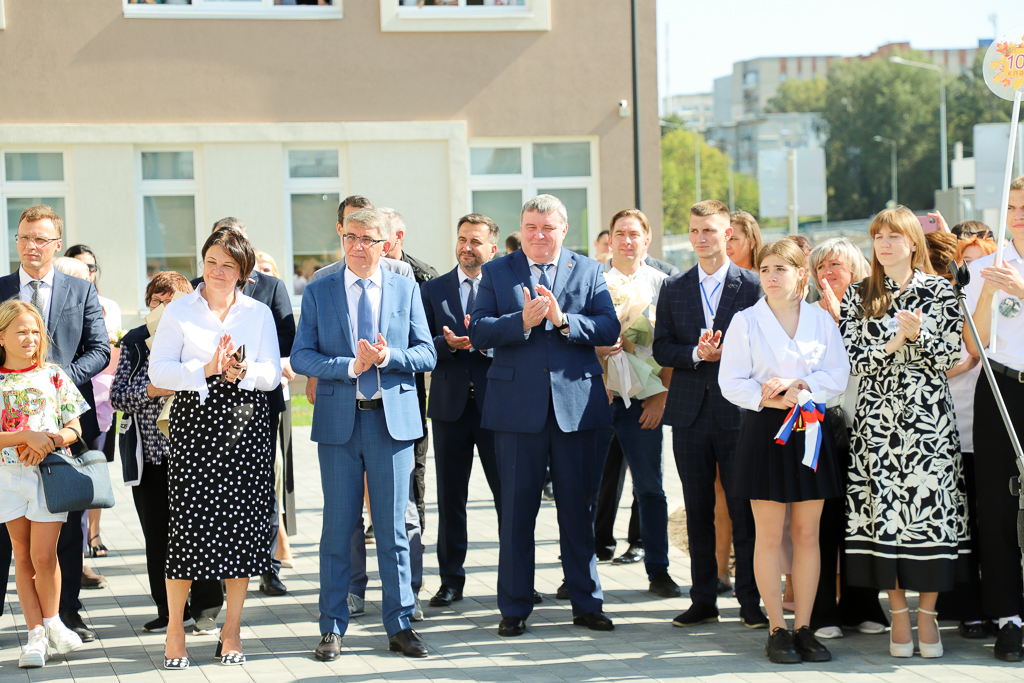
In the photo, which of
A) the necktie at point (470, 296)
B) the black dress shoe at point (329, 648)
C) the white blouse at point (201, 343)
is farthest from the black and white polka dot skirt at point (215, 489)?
the necktie at point (470, 296)

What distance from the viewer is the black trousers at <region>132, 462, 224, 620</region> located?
19.5 feet

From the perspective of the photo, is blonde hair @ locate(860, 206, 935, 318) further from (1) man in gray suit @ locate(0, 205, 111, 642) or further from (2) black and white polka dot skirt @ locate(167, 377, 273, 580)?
(1) man in gray suit @ locate(0, 205, 111, 642)

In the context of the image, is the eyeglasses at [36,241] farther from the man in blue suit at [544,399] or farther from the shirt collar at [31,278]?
the man in blue suit at [544,399]

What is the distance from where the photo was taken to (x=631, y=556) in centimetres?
748

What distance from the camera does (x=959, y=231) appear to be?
672cm

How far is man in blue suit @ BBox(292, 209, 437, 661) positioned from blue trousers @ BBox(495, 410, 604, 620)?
1.91ft

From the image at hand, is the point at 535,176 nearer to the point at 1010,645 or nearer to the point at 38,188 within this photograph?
the point at 38,188

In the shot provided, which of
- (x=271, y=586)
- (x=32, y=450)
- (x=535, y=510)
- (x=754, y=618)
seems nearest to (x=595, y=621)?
(x=535, y=510)

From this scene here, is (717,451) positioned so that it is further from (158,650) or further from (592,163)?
(592,163)

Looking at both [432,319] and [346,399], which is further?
[432,319]

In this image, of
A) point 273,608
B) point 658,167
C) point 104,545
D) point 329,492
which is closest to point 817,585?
point 329,492

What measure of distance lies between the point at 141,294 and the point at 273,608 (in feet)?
33.4

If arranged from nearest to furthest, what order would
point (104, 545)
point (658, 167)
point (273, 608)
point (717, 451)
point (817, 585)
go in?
point (817, 585) → point (717, 451) → point (273, 608) → point (104, 545) → point (658, 167)

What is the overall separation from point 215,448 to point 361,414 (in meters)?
0.77
